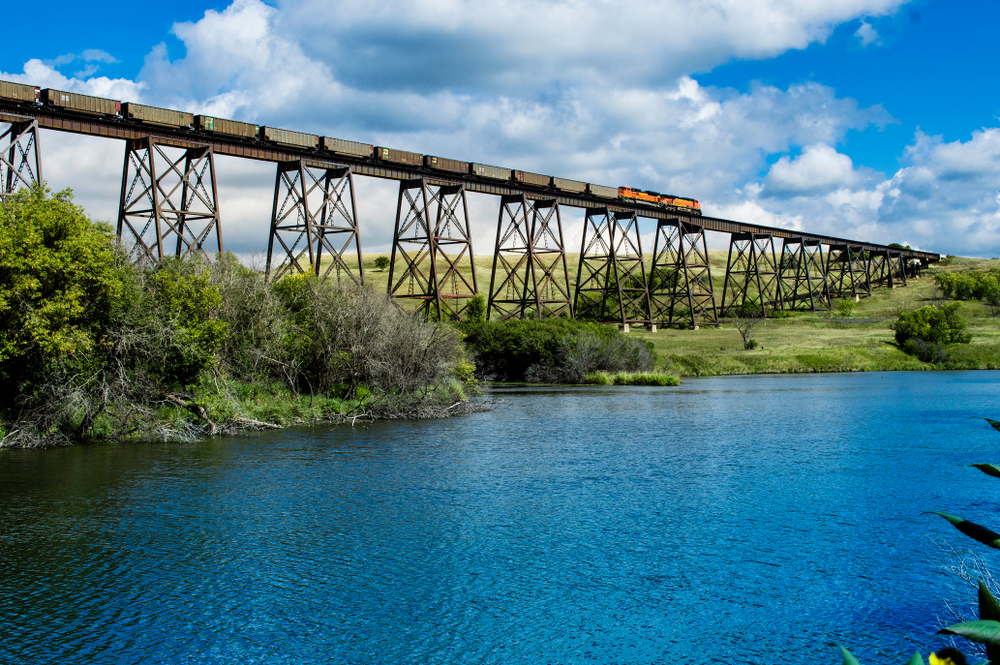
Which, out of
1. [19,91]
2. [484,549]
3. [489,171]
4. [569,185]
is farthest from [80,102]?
[569,185]

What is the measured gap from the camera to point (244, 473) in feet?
54.8

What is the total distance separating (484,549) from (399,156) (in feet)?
106

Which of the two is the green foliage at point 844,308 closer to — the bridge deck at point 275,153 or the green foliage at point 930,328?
the green foliage at point 930,328

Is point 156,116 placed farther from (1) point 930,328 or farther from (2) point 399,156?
(1) point 930,328

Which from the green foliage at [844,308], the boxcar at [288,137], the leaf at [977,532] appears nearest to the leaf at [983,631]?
the leaf at [977,532]

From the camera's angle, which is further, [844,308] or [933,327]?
[844,308]

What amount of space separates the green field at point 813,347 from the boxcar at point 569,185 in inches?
477

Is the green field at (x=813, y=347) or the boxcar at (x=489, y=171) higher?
the boxcar at (x=489, y=171)

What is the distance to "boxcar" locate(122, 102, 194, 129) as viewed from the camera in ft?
99.7

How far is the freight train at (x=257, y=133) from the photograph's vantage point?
1120 inches

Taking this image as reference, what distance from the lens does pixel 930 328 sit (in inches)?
2258

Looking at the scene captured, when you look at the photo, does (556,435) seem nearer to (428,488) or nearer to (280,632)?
(428,488)

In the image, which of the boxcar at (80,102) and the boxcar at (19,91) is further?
the boxcar at (80,102)

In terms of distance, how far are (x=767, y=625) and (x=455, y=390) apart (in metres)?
21.7
